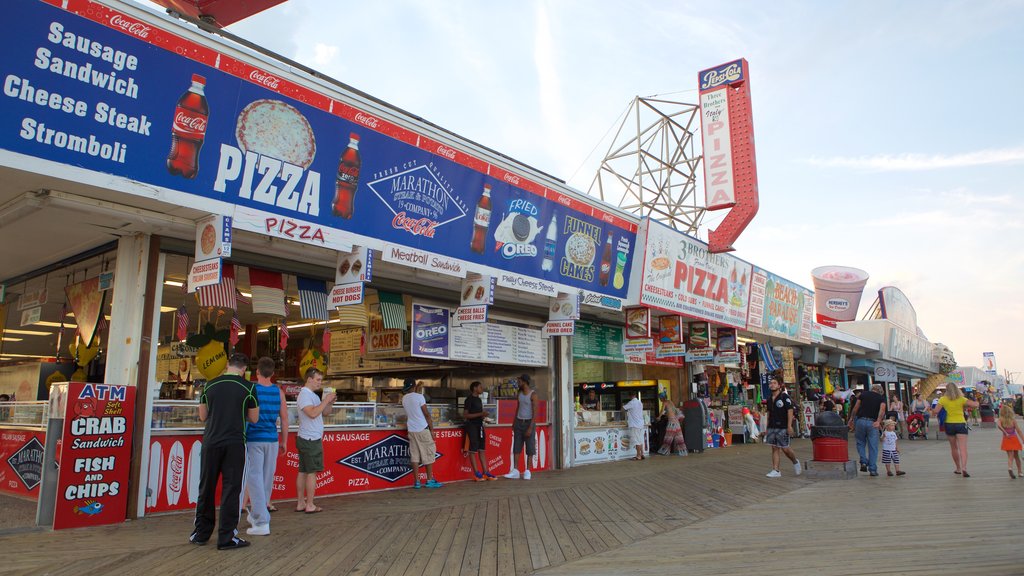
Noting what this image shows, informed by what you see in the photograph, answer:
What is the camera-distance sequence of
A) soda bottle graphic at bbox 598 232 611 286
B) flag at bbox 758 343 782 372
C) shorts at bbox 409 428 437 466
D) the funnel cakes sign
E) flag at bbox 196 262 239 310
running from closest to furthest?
flag at bbox 196 262 239 310 < shorts at bbox 409 428 437 466 < soda bottle graphic at bbox 598 232 611 286 < the funnel cakes sign < flag at bbox 758 343 782 372

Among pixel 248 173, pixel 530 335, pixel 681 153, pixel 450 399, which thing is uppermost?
pixel 681 153

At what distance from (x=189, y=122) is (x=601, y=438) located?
10.7 meters

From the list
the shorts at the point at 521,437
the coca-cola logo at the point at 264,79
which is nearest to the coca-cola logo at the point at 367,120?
the coca-cola logo at the point at 264,79

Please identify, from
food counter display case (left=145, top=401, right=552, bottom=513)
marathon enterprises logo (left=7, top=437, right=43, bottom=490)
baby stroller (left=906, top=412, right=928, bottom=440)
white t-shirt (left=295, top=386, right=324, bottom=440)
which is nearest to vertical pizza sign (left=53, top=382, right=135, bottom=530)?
food counter display case (left=145, top=401, right=552, bottom=513)

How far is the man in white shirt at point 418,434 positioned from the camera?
1038 cm

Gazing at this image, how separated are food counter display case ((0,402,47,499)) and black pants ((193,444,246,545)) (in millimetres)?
3440

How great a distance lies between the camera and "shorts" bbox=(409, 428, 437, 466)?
34.4 feet

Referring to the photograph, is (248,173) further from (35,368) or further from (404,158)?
(35,368)

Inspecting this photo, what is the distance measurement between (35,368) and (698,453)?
13.8 metres

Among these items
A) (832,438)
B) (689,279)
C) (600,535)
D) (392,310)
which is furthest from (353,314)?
(832,438)

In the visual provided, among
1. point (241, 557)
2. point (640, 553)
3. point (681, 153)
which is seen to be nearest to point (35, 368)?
point (241, 557)

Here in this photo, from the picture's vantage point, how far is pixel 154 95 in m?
7.06

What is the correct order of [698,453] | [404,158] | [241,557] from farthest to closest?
[698,453] → [404,158] → [241,557]

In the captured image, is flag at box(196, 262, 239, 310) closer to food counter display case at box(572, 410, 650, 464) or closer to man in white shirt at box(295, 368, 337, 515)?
man in white shirt at box(295, 368, 337, 515)
